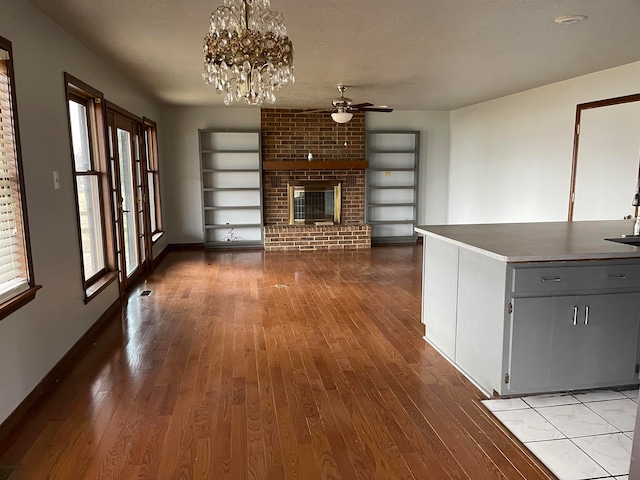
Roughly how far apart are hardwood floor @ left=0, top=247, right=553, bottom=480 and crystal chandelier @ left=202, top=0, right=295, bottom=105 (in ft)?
6.29

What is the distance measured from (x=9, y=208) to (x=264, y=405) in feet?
5.99

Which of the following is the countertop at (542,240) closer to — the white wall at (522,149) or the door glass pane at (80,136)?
the white wall at (522,149)

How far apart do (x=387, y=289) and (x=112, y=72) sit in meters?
3.78

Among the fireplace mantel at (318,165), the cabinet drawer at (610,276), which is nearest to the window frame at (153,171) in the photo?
the fireplace mantel at (318,165)

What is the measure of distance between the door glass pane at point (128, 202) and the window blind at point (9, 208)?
2452mm

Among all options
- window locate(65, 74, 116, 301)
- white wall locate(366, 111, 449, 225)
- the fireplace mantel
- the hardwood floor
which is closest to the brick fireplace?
the fireplace mantel

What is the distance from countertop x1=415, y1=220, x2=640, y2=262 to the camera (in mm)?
2426

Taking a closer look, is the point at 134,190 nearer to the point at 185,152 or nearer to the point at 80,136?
the point at 80,136

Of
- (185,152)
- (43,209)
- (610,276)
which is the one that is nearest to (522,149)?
(610,276)

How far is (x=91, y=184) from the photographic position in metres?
4.14

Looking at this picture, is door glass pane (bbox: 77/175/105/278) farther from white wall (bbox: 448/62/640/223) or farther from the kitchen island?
white wall (bbox: 448/62/640/223)

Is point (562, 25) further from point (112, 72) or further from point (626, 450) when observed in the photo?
point (112, 72)

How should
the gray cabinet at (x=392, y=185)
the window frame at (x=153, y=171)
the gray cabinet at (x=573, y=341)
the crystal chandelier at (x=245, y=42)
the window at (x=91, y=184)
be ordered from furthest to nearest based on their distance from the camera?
1. the gray cabinet at (x=392, y=185)
2. the window frame at (x=153, y=171)
3. the window at (x=91, y=184)
4. the gray cabinet at (x=573, y=341)
5. the crystal chandelier at (x=245, y=42)

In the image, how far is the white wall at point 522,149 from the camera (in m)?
5.12
